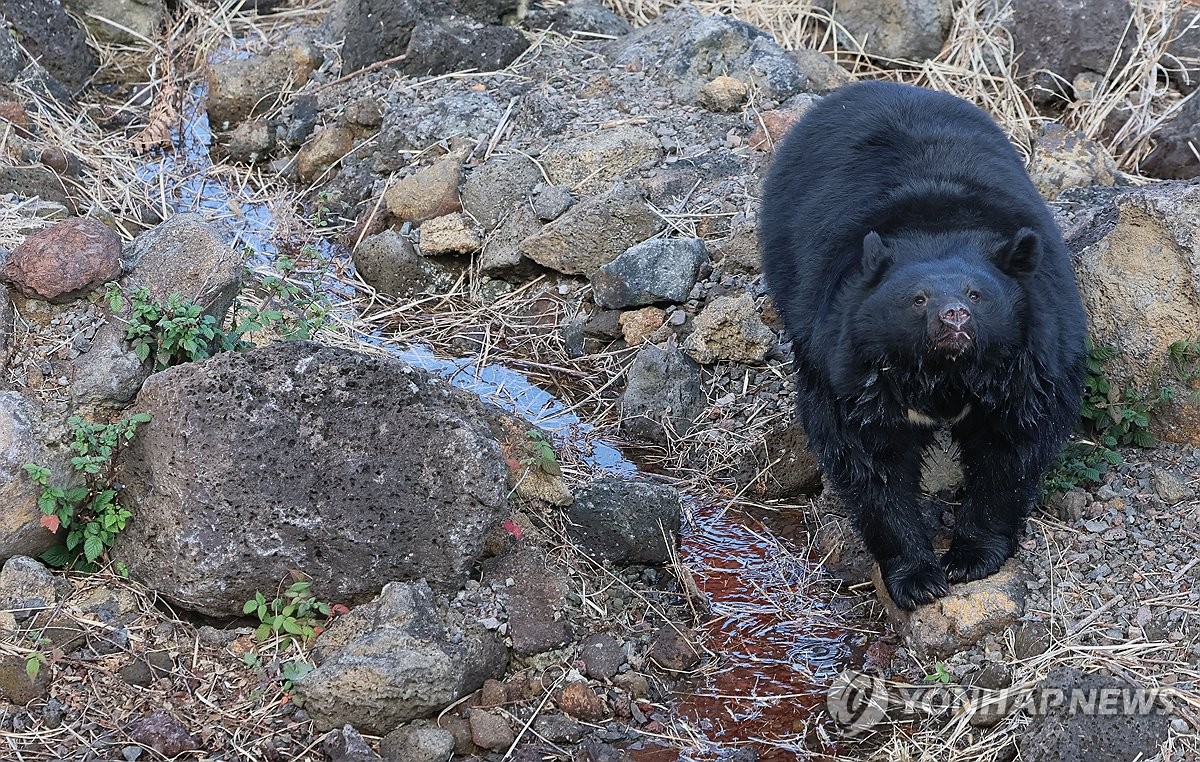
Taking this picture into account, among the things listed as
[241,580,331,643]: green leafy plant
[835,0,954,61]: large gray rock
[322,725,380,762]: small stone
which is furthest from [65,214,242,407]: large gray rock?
[835,0,954,61]: large gray rock

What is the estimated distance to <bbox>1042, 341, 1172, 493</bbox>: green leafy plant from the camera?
16.2ft

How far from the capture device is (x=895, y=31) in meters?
8.36

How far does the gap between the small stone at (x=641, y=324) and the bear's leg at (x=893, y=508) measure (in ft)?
6.12

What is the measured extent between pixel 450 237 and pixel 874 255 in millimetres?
3234

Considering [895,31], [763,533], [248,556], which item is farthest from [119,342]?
[895,31]

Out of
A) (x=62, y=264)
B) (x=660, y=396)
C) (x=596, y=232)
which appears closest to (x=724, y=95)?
(x=596, y=232)

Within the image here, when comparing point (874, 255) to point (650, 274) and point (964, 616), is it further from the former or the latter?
point (650, 274)

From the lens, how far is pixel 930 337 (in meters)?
4.05

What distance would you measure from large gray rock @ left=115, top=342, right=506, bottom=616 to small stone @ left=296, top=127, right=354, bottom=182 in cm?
384

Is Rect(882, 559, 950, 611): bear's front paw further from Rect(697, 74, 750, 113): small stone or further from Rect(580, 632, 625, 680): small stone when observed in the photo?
Rect(697, 74, 750, 113): small stone

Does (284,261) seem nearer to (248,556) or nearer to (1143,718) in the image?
(248,556)

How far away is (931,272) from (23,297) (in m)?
3.35

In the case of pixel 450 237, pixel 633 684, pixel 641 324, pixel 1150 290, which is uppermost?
pixel 1150 290

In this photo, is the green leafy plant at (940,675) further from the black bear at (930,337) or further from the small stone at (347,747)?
the small stone at (347,747)
